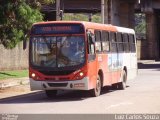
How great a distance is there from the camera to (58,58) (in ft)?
65.5

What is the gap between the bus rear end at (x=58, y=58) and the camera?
64.6 ft

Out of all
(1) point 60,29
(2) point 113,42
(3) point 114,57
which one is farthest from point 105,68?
(1) point 60,29

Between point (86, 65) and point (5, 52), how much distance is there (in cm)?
2001

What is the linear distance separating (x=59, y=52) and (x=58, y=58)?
247 mm

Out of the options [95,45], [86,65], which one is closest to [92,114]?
[86,65]

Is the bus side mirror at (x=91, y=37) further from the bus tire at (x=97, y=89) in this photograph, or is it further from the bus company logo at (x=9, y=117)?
the bus company logo at (x=9, y=117)

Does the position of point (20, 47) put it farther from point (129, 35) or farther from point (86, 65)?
point (86, 65)

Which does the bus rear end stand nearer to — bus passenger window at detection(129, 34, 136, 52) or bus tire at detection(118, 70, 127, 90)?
bus tire at detection(118, 70, 127, 90)

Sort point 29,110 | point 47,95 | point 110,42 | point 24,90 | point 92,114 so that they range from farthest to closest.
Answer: point 24,90
point 110,42
point 47,95
point 29,110
point 92,114

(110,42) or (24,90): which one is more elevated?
(110,42)

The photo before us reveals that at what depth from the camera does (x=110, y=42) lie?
23.2 m

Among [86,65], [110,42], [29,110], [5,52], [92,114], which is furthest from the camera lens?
[5,52]

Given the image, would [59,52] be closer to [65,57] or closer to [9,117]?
[65,57]

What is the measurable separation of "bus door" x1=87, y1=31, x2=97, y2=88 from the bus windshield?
→ 1.13 feet
